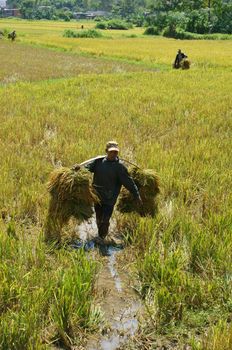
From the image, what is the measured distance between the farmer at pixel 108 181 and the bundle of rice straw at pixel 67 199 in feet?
0.41

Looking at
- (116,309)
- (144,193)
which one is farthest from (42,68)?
(116,309)

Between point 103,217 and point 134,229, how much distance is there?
1.09 ft

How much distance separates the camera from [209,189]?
18.4ft

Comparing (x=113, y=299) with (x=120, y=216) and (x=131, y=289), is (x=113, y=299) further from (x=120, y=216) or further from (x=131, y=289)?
(x=120, y=216)

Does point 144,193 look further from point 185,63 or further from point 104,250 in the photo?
point 185,63

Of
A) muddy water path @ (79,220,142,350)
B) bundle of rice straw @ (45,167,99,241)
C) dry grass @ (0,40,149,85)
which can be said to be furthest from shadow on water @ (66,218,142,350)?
dry grass @ (0,40,149,85)

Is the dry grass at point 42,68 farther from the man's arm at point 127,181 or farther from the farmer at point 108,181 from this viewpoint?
the man's arm at point 127,181

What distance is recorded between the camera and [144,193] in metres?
4.71

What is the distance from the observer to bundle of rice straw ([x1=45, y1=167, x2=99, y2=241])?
4211mm

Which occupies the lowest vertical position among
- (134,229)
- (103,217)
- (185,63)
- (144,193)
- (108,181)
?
(185,63)

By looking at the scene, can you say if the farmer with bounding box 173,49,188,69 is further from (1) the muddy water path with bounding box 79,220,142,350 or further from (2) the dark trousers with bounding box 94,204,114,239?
(1) the muddy water path with bounding box 79,220,142,350

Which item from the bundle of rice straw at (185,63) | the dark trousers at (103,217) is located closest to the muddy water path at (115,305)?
the dark trousers at (103,217)

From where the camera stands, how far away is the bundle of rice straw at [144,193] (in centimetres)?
468

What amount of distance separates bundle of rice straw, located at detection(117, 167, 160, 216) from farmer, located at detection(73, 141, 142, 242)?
171mm
